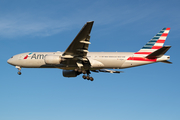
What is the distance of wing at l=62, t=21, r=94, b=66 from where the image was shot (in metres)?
30.2

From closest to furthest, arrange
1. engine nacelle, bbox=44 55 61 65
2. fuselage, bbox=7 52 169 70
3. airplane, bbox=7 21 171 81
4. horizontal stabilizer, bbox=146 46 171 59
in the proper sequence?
horizontal stabilizer, bbox=146 46 171 59, airplane, bbox=7 21 171 81, engine nacelle, bbox=44 55 61 65, fuselage, bbox=7 52 169 70

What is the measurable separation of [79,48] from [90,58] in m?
4.77

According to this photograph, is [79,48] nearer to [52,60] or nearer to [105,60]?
[52,60]

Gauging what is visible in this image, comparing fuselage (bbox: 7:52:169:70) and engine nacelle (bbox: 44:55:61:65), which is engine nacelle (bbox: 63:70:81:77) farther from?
engine nacelle (bbox: 44:55:61:65)

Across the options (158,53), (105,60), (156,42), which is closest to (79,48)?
(105,60)

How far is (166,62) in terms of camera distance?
1475 inches

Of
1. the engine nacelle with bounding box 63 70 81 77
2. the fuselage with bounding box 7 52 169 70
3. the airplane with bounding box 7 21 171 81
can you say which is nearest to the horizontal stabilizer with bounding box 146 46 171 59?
the airplane with bounding box 7 21 171 81

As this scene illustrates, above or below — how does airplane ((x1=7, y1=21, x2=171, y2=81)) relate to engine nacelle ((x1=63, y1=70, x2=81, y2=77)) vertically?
above

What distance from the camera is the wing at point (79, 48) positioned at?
99.0 feet

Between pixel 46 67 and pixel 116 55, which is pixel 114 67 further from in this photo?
pixel 46 67

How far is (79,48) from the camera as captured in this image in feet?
111

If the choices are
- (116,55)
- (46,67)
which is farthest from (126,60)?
(46,67)

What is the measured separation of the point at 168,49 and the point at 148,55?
12.3ft

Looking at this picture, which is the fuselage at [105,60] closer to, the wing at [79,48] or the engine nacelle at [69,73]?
the wing at [79,48]
